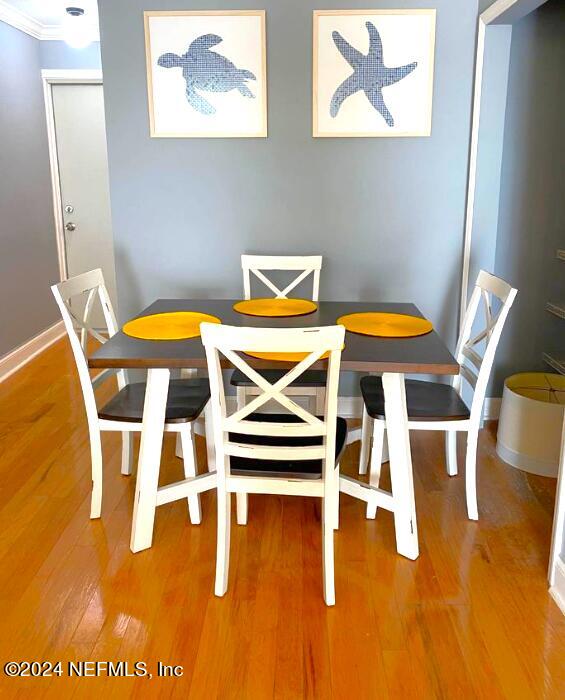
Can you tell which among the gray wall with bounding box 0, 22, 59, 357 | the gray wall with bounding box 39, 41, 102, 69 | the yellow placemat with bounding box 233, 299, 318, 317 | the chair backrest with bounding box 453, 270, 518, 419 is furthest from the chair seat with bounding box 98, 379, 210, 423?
the gray wall with bounding box 39, 41, 102, 69

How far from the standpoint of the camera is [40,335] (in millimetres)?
4934

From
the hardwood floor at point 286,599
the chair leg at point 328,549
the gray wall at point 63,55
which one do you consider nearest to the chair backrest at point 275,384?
the chair leg at point 328,549

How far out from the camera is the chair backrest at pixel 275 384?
1.77 metres

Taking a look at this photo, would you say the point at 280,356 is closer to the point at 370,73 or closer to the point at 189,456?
the point at 189,456

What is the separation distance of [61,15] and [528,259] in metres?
3.62

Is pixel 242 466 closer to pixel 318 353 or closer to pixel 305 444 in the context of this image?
pixel 305 444

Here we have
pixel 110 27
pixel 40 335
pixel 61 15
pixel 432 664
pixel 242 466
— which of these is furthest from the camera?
pixel 40 335

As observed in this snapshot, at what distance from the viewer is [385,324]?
250 cm

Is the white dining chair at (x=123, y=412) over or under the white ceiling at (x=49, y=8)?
under

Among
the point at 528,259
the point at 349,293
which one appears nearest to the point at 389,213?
the point at 349,293

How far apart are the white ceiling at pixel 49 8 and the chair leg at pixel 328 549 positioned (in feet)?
12.1

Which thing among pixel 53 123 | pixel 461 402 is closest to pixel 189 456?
pixel 461 402

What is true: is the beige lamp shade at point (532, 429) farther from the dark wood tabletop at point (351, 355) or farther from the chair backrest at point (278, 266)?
the chair backrest at point (278, 266)

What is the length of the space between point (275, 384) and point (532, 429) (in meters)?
1.54
